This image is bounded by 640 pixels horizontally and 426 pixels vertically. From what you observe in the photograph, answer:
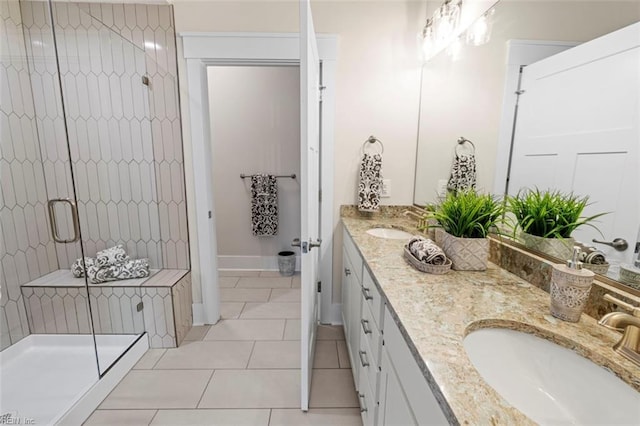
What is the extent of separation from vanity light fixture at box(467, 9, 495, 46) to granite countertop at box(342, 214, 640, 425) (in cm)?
113

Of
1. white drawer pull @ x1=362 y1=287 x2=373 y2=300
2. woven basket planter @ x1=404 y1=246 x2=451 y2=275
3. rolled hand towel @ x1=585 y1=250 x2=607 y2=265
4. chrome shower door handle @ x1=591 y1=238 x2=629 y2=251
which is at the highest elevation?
chrome shower door handle @ x1=591 y1=238 x2=629 y2=251

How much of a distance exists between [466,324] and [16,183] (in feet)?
9.12

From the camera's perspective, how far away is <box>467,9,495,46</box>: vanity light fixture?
4.43ft

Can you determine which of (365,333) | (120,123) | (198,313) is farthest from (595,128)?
(120,123)

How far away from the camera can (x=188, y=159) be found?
215cm

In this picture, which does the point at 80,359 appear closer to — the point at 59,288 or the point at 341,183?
the point at 59,288

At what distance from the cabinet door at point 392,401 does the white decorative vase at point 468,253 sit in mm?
483

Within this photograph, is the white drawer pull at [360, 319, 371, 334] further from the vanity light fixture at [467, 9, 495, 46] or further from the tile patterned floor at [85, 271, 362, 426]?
the vanity light fixture at [467, 9, 495, 46]

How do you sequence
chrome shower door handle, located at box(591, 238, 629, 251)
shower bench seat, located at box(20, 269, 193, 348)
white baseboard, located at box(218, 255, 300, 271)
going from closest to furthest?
chrome shower door handle, located at box(591, 238, 629, 251) → shower bench seat, located at box(20, 269, 193, 348) → white baseboard, located at box(218, 255, 300, 271)

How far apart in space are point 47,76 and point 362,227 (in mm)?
2463

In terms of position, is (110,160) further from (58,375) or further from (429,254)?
(429,254)

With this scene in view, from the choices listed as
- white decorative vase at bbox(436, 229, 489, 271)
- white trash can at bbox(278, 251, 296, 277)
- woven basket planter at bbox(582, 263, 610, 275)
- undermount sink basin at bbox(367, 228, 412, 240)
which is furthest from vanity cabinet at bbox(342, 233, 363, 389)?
white trash can at bbox(278, 251, 296, 277)

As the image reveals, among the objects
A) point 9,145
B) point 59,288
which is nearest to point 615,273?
point 59,288

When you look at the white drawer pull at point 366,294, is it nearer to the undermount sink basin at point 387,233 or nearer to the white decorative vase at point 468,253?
the white decorative vase at point 468,253
